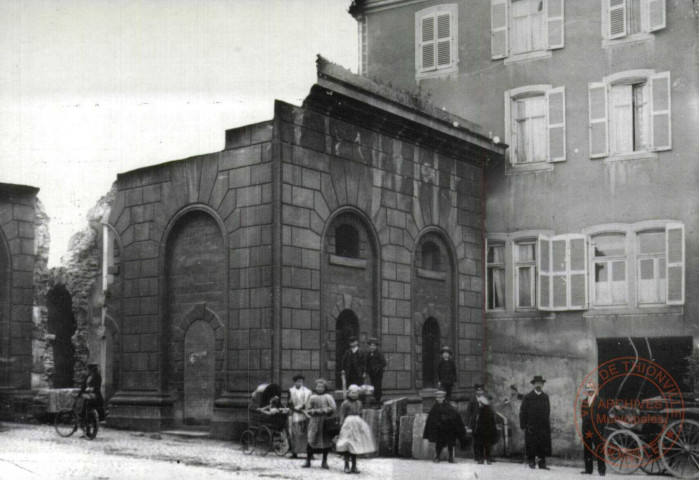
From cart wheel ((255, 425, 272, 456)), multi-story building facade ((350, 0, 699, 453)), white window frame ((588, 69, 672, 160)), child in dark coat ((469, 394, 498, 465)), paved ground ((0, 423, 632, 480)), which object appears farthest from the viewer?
white window frame ((588, 69, 672, 160))

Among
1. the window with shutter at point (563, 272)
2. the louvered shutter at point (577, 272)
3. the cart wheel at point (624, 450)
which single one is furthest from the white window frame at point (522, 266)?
the cart wheel at point (624, 450)

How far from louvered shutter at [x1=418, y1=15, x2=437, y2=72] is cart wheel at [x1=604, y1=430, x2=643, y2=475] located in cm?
1353

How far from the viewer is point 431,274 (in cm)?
2273

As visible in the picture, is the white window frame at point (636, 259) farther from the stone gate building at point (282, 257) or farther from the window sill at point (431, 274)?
the stone gate building at point (282, 257)

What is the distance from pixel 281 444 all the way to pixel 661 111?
12789mm

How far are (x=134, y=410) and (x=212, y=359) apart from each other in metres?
2.42

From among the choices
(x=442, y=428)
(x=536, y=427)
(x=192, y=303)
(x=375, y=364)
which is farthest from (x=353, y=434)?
(x=192, y=303)

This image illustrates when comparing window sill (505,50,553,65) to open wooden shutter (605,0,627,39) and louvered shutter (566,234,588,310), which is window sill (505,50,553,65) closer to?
open wooden shutter (605,0,627,39)

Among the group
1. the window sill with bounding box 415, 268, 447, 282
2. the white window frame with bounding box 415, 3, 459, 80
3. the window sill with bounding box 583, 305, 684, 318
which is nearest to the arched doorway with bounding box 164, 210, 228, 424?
the window sill with bounding box 415, 268, 447, 282

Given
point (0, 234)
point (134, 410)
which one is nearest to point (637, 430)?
point (134, 410)

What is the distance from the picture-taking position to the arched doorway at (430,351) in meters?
22.5

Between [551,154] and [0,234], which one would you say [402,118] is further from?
[0,234]

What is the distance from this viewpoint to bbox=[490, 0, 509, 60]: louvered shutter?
2497cm

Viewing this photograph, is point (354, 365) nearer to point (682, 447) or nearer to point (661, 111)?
point (682, 447)
